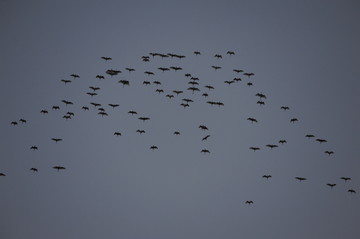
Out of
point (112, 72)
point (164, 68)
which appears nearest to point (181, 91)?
point (164, 68)

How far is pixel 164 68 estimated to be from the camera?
5700 cm

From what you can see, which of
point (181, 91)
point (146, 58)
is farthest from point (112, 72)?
point (181, 91)

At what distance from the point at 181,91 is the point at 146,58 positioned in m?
5.00

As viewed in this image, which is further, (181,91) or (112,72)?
(181,91)

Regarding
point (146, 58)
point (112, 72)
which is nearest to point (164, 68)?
point (146, 58)

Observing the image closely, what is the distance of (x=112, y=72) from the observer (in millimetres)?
53594

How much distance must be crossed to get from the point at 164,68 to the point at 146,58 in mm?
2279

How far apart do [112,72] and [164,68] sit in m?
6.08

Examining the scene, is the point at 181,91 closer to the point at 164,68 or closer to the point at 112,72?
the point at 164,68

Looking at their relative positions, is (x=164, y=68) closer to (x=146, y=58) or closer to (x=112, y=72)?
(x=146, y=58)

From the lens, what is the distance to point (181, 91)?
187 ft

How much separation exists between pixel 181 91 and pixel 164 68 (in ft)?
9.75

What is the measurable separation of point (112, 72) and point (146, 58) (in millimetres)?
4292
